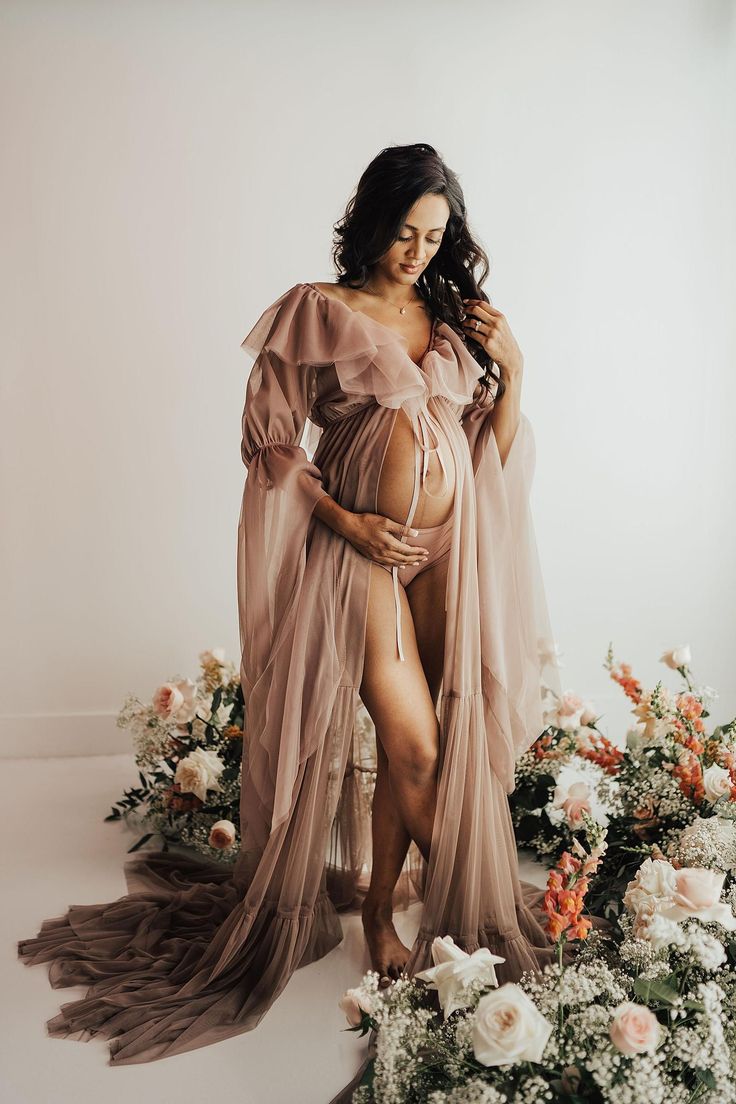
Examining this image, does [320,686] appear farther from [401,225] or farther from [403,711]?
[401,225]

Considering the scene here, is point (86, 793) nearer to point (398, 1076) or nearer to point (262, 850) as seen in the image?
point (262, 850)

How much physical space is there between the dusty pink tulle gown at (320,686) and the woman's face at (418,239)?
0.14 metres

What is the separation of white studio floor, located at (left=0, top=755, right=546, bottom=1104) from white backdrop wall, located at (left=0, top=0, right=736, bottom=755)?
3.44ft

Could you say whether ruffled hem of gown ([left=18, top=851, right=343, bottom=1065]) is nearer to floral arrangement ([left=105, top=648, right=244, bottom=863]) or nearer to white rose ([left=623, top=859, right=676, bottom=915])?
floral arrangement ([left=105, top=648, right=244, bottom=863])

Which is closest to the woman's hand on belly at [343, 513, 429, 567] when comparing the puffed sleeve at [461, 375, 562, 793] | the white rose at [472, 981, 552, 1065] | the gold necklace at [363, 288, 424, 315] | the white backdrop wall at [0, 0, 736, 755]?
the puffed sleeve at [461, 375, 562, 793]

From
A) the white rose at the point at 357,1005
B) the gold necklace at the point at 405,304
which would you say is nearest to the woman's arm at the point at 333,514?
the gold necklace at the point at 405,304

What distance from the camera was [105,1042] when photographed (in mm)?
2100

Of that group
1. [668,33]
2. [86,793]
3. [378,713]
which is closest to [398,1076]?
[378,713]

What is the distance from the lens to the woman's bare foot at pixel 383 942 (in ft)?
7.53

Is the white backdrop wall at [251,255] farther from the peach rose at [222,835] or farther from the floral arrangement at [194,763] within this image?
the peach rose at [222,835]

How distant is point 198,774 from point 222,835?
243mm

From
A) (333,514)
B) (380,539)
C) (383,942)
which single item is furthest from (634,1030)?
(333,514)

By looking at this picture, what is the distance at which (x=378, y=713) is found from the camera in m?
2.24

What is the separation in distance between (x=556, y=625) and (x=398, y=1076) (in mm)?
2809
